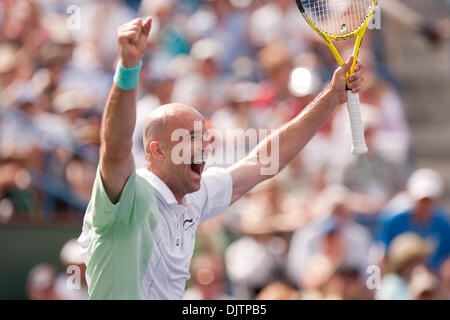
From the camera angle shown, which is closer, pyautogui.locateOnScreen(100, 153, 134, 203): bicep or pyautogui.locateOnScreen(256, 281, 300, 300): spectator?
pyautogui.locateOnScreen(100, 153, 134, 203): bicep

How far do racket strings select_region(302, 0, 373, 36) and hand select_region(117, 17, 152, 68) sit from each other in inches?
49.7

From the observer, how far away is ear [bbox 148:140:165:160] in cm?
396

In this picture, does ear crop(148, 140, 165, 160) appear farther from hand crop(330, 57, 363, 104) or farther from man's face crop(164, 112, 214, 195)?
hand crop(330, 57, 363, 104)

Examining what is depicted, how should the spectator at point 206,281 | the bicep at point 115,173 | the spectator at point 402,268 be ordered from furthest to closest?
the spectator at point 206,281, the spectator at point 402,268, the bicep at point 115,173

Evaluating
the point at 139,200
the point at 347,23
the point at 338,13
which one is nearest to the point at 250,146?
the point at 338,13

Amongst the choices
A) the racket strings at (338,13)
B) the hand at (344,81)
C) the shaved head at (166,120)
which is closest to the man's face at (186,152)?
the shaved head at (166,120)

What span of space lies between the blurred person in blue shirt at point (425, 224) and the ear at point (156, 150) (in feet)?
12.5

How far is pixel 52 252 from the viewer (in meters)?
8.20

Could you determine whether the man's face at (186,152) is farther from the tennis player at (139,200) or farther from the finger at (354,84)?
the finger at (354,84)

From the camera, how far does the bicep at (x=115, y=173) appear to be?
361 centimetres

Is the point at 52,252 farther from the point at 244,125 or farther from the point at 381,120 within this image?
the point at 381,120

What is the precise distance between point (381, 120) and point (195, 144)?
5.30m

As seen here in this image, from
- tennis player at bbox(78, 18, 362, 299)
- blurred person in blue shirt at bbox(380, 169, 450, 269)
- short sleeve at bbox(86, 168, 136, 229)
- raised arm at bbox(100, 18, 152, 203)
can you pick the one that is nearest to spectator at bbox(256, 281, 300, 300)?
blurred person in blue shirt at bbox(380, 169, 450, 269)
